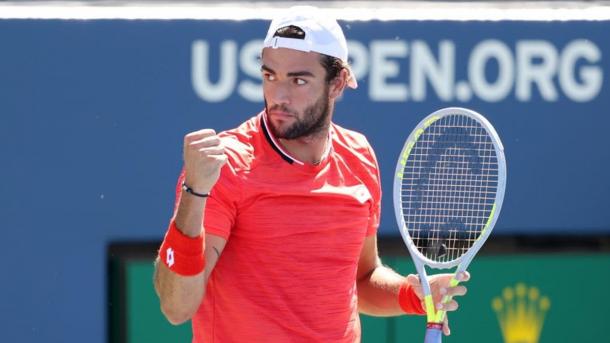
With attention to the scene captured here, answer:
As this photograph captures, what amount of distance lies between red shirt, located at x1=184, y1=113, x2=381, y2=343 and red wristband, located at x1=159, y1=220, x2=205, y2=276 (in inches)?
5.0

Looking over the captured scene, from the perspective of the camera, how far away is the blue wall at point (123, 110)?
4566 mm

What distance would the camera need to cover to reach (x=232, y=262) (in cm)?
302

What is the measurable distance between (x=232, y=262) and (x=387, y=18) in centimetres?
191

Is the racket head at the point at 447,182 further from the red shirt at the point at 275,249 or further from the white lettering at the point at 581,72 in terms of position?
the white lettering at the point at 581,72

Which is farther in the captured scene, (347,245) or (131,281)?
(131,281)

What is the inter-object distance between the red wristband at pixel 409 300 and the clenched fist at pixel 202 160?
2.53ft

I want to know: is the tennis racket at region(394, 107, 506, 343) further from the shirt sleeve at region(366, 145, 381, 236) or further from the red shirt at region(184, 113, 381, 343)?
the red shirt at region(184, 113, 381, 343)

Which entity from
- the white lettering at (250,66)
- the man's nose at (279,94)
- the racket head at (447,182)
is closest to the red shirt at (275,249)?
the man's nose at (279,94)

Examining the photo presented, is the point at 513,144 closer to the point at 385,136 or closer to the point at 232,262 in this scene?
the point at 385,136

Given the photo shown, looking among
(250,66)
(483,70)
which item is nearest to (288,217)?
(250,66)

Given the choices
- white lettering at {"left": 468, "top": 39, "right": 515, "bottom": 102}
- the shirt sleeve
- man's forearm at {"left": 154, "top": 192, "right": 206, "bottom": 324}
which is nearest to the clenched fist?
man's forearm at {"left": 154, "top": 192, "right": 206, "bottom": 324}

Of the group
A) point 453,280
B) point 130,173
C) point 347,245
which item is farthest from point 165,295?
point 130,173

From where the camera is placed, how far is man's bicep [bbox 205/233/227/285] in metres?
2.90

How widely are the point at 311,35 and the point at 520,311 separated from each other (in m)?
2.08
